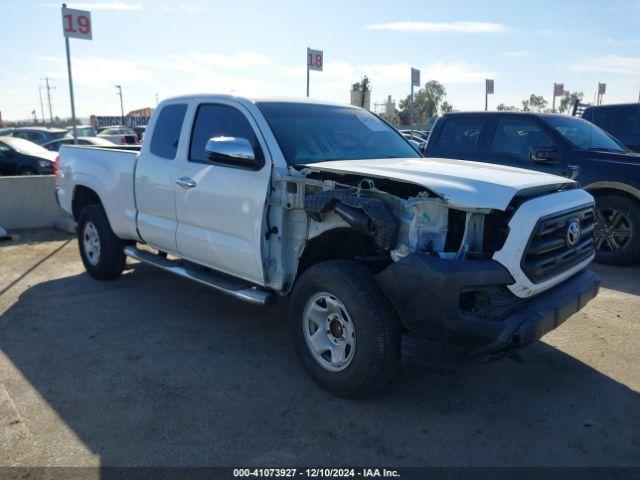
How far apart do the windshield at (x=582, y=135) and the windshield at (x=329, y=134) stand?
3205 millimetres

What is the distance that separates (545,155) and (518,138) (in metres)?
1.01

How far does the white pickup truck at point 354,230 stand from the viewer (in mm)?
3004

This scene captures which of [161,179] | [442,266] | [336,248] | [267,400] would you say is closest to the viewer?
[442,266]

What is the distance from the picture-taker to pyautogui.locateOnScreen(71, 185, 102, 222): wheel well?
6332mm

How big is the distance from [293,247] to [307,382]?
0.97m

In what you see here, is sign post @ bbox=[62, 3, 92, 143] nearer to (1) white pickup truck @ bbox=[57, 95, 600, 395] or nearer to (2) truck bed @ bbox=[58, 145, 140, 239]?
(2) truck bed @ bbox=[58, 145, 140, 239]

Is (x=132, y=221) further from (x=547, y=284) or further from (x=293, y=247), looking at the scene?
(x=547, y=284)

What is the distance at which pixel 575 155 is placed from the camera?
22.5 ft

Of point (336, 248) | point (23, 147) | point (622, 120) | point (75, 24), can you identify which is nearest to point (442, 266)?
point (336, 248)

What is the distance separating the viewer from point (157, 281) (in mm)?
6242

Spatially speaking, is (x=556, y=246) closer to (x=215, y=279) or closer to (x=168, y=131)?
(x=215, y=279)

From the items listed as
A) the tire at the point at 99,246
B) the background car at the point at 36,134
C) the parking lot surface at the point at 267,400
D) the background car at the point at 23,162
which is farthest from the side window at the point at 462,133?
the background car at the point at 36,134

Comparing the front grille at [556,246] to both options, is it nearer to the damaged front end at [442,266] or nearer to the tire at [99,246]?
the damaged front end at [442,266]

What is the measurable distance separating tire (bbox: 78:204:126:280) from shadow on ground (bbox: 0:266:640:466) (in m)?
1.20
